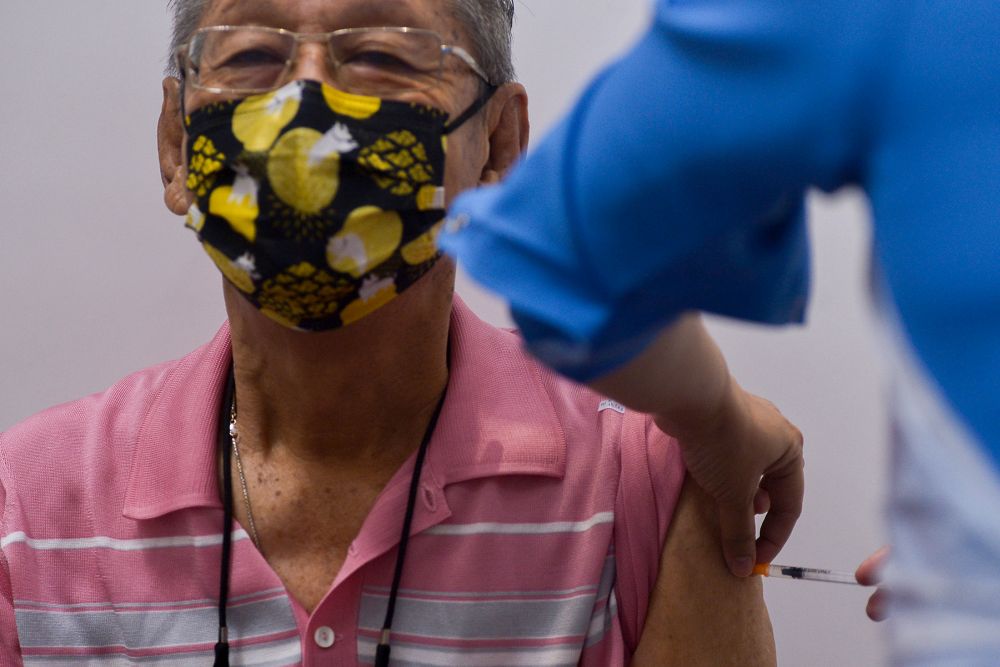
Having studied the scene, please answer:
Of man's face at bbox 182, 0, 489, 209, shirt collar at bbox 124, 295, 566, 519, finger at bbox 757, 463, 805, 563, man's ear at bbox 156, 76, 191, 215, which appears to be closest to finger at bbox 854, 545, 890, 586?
finger at bbox 757, 463, 805, 563

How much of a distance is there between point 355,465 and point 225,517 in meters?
0.16

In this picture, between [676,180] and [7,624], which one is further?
[7,624]

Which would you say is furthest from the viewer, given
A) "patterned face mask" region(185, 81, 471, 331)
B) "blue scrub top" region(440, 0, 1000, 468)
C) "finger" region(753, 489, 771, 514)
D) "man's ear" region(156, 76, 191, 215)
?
"man's ear" region(156, 76, 191, 215)

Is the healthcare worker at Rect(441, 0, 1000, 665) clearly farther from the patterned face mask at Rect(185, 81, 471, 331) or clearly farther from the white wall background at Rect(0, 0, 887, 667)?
the white wall background at Rect(0, 0, 887, 667)

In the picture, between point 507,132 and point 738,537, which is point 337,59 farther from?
point 738,537

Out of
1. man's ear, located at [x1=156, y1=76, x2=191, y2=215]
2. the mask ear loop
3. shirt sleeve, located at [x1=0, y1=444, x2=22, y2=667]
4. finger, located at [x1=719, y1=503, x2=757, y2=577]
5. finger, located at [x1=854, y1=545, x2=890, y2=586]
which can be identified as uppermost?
the mask ear loop

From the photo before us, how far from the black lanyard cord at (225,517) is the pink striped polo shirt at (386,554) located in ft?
0.04

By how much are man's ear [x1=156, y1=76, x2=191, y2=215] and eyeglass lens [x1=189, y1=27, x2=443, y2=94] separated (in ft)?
0.39

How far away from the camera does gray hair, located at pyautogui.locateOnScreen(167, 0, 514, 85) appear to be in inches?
55.8

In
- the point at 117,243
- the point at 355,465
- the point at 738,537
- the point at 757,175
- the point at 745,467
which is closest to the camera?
the point at 757,175

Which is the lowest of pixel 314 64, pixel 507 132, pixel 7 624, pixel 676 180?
pixel 7 624

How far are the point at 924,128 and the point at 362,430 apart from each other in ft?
3.27

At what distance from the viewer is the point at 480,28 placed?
1.43 metres

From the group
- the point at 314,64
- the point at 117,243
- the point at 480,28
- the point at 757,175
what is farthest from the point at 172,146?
the point at 757,175
